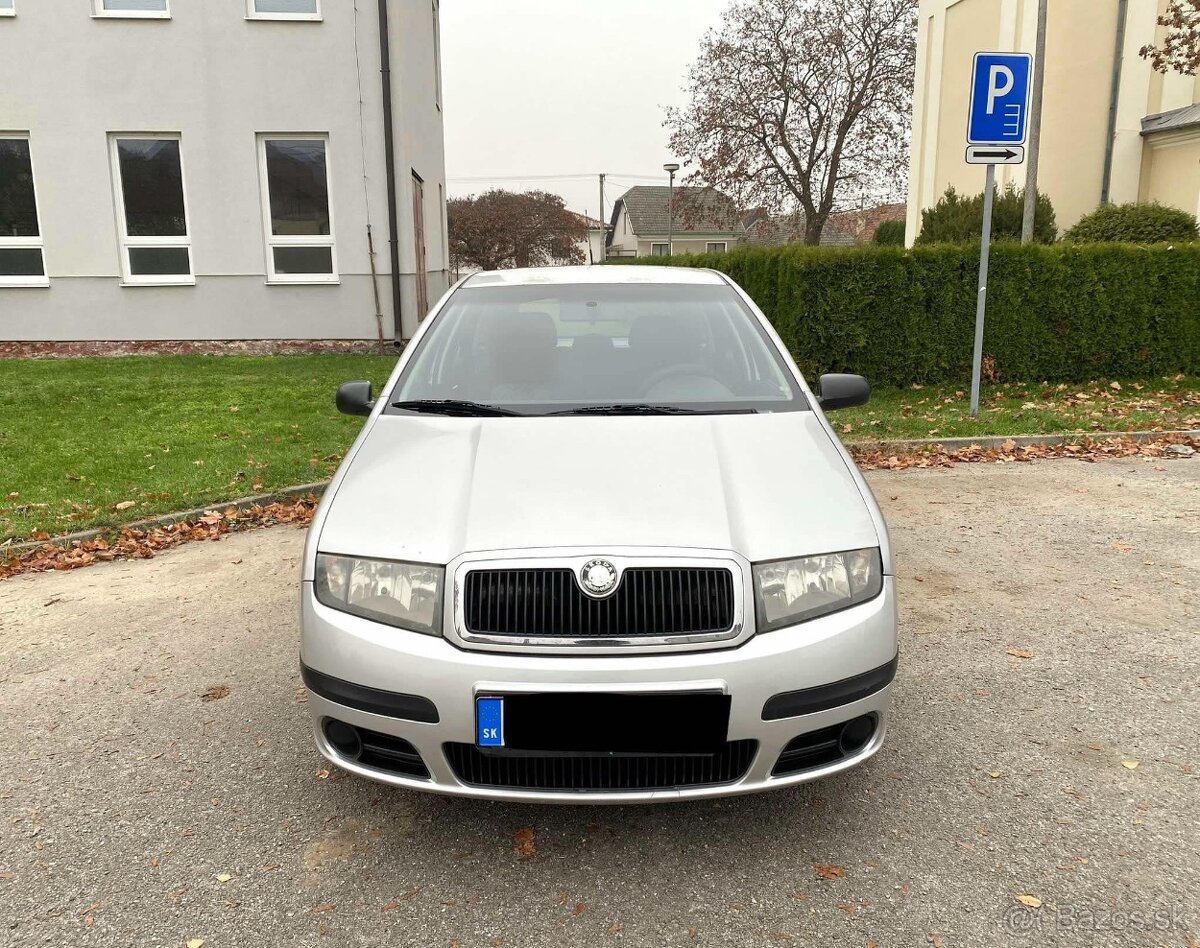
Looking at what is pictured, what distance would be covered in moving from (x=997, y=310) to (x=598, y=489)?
29.2 feet

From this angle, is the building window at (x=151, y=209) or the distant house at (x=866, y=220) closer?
the building window at (x=151, y=209)

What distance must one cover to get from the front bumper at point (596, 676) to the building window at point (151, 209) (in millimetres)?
13423

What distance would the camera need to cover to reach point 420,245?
16.6 metres

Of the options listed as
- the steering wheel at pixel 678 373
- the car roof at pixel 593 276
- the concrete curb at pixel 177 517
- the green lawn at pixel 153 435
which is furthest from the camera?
the green lawn at pixel 153 435

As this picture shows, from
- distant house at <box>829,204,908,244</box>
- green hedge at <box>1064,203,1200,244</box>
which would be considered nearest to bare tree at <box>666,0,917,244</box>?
distant house at <box>829,204,908,244</box>

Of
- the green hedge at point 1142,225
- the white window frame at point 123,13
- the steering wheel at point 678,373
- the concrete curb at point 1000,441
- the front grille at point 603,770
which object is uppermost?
the white window frame at point 123,13

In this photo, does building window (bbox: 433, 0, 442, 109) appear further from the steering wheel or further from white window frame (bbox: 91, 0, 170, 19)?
the steering wheel

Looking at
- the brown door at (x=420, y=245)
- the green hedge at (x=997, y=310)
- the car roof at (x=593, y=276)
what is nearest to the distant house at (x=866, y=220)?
the brown door at (x=420, y=245)

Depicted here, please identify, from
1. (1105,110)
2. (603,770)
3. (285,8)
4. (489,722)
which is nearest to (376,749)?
(489,722)

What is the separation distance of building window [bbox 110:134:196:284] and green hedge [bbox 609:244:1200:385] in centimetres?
971

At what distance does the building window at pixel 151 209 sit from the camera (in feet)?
45.2

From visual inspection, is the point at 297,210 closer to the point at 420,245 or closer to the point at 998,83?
the point at 420,245

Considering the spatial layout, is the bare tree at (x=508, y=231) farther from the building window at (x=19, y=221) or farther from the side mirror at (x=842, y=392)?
the side mirror at (x=842, y=392)

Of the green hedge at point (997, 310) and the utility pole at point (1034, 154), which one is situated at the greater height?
the utility pole at point (1034, 154)
